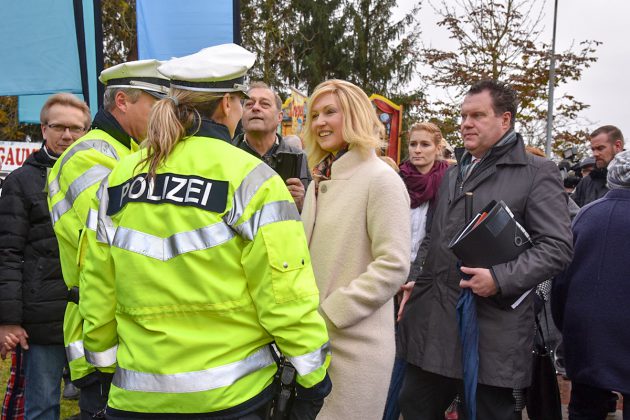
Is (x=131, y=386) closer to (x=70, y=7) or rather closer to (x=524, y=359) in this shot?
(x=524, y=359)

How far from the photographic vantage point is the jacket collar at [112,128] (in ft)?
9.34

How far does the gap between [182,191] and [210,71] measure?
16.0 inches

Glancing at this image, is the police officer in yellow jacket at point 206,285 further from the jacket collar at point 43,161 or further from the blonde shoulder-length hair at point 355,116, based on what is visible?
the jacket collar at point 43,161

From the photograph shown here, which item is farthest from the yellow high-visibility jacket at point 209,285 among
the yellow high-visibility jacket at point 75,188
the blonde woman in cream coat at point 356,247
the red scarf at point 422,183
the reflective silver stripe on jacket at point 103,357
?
the red scarf at point 422,183

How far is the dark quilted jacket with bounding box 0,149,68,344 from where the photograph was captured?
3348 mm

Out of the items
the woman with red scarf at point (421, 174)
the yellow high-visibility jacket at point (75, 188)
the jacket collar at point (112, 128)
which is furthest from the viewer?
the woman with red scarf at point (421, 174)

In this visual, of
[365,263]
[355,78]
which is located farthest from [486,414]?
[355,78]

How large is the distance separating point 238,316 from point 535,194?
5.60 feet

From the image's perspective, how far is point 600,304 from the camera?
3.27 m

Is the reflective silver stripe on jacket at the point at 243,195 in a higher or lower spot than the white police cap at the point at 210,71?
lower

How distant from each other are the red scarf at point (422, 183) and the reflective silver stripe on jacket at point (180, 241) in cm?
325

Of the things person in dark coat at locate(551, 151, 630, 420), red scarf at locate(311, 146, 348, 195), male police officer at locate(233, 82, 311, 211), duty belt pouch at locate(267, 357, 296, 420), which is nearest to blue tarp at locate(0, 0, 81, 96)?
male police officer at locate(233, 82, 311, 211)

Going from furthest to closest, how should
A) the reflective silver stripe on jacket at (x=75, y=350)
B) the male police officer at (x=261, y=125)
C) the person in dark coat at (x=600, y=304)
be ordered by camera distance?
the male police officer at (x=261, y=125), the person in dark coat at (x=600, y=304), the reflective silver stripe on jacket at (x=75, y=350)

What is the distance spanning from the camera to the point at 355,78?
2684 cm
